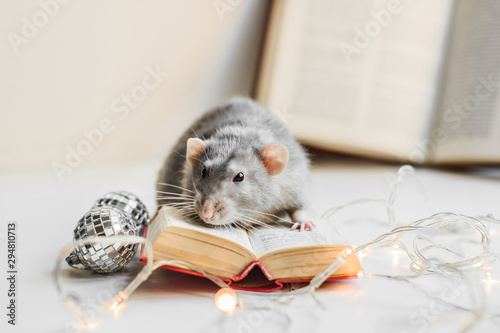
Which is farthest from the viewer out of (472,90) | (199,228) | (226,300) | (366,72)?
(366,72)

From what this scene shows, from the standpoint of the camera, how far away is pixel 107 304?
0.83m

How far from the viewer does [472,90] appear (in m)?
2.29

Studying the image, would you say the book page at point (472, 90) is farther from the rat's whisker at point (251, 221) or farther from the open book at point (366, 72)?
the rat's whisker at point (251, 221)

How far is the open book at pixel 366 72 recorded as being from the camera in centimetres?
243

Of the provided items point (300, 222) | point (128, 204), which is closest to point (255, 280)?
point (300, 222)

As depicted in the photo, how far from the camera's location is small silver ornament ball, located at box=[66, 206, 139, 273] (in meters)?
0.89

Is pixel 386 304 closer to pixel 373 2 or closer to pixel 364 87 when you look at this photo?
pixel 364 87

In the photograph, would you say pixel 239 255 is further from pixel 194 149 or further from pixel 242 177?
pixel 194 149

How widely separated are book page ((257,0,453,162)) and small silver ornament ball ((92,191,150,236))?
1427mm

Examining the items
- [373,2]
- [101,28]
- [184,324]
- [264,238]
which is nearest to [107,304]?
[184,324]

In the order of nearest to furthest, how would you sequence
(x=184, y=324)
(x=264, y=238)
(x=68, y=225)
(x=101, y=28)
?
(x=184, y=324)
(x=264, y=238)
(x=68, y=225)
(x=101, y=28)

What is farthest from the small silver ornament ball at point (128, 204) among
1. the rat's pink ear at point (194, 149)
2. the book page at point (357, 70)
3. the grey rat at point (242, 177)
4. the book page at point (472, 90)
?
the book page at point (472, 90)

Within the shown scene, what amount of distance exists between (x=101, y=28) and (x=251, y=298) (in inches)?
65.4

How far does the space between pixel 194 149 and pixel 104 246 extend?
38 cm
